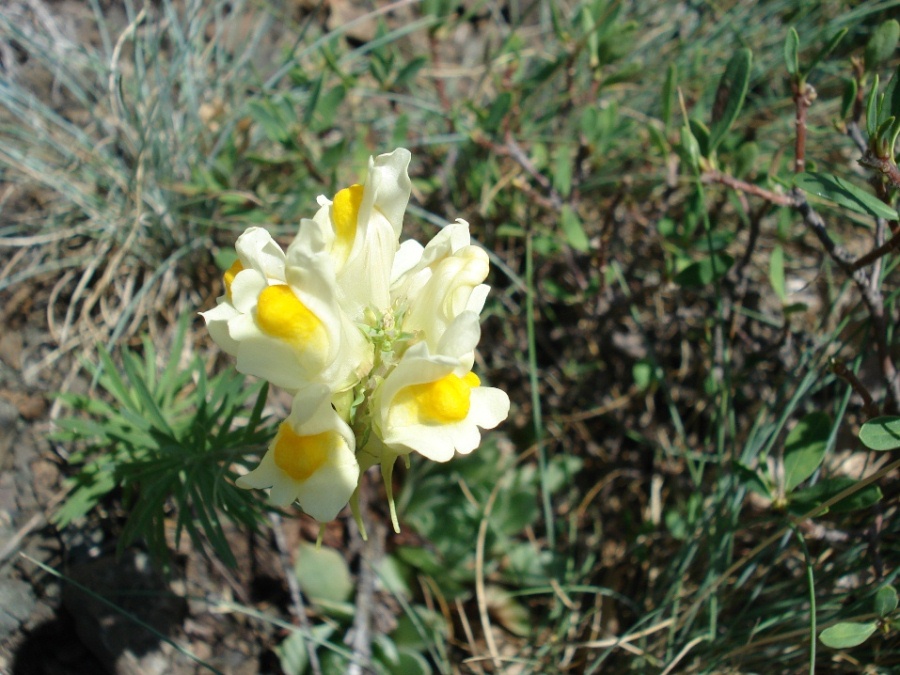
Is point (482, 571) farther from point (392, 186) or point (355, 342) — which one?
point (392, 186)

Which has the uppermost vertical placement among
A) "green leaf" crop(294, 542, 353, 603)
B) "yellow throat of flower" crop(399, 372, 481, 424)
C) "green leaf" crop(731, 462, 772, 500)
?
"yellow throat of flower" crop(399, 372, 481, 424)

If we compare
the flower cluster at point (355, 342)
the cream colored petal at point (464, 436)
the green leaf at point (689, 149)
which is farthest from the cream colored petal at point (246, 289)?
the green leaf at point (689, 149)

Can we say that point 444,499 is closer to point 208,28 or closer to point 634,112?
point 634,112

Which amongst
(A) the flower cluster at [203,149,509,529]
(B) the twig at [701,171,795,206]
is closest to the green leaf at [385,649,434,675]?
(A) the flower cluster at [203,149,509,529]

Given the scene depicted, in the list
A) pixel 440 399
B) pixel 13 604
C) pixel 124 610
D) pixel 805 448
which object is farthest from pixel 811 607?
pixel 13 604

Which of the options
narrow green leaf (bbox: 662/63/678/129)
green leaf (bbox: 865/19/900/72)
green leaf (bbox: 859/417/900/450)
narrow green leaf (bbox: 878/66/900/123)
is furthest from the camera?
narrow green leaf (bbox: 662/63/678/129)

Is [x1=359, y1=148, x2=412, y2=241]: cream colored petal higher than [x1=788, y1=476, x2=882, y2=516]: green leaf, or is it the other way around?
[x1=359, y1=148, x2=412, y2=241]: cream colored petal

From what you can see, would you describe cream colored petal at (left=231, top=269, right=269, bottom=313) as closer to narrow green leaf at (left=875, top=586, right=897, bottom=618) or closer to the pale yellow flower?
the pale yellow flower

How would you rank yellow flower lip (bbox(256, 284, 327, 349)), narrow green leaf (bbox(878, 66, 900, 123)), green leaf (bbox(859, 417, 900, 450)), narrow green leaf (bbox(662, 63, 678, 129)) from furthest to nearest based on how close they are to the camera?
narrow green leaf (bbox(662, 63, 678, 129)), narrow green leaf (bbox(878, 66, 900, 123)), green leaf (bbox(859, 417, 900, 450)), yellow flower lip (bbox(256, 284, 327, 349))
